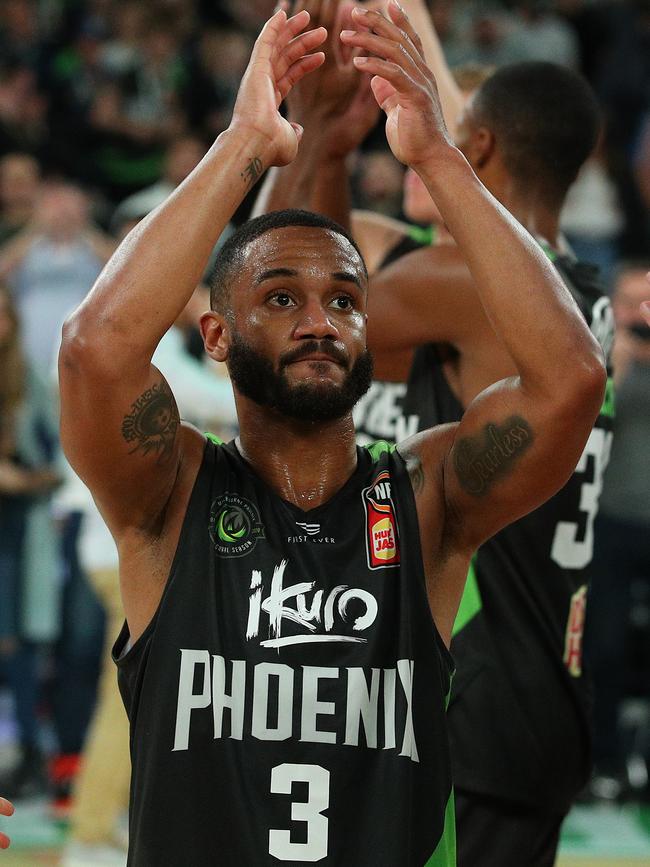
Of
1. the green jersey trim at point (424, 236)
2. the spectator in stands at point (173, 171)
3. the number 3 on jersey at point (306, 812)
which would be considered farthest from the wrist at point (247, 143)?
the spectator in stands at point (173, 171)

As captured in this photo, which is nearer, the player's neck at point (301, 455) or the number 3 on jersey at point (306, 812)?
the number 3 on jersey at point (306, 812)

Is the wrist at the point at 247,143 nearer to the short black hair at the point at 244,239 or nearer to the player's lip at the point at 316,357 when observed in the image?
the short black hair at the point at 244,239

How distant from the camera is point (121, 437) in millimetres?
2807

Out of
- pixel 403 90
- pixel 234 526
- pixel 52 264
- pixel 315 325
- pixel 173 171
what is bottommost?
pixel 234 526

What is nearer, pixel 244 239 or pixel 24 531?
pixel 244 239

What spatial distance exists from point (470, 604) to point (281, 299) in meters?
1.20

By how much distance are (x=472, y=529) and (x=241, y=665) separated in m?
0.57

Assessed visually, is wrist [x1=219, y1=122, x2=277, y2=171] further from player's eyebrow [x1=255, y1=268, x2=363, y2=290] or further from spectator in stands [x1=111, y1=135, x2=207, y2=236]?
spectator in stands [x1=111, y1=135, x2=207, y2=236]

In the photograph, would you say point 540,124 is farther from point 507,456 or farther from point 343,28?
point 507,456

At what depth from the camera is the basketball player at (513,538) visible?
12.2 feet

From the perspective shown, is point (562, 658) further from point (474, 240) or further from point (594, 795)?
point (594, 795)

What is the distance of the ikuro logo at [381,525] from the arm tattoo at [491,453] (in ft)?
0.53

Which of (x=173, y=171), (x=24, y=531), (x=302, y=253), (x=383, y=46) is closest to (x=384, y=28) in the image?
(x=383, y=46)

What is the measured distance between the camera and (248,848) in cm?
273
